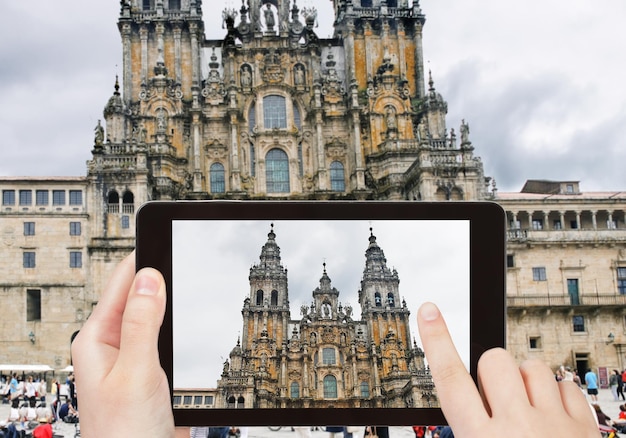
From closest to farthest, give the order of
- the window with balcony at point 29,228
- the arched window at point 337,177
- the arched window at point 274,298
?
the arched window at point 274,298 < the window with balcony at point 29,228 < the arched window at point 337,177

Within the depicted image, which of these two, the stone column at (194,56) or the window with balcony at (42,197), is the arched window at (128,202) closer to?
the window with balcony at (42,197)

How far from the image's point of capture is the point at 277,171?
49.4 meters

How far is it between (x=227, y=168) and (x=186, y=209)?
47.2 meters

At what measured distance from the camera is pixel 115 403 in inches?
89.1

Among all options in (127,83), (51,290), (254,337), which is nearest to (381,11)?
(127,83)

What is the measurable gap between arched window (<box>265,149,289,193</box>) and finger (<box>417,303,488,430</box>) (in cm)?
4687

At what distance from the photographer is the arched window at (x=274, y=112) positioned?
4984 cm

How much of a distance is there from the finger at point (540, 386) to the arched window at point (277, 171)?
47040 mm

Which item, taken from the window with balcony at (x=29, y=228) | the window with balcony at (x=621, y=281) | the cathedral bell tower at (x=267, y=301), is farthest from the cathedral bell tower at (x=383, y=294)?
the window with balcony at (x=621, y=281)

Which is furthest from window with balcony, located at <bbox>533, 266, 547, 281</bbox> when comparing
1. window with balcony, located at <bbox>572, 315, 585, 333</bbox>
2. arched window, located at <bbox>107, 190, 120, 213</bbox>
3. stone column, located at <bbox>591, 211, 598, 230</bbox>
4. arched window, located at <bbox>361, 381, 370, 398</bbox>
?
arched window, located at <bbox>361, 381, 370, 398</bbox>

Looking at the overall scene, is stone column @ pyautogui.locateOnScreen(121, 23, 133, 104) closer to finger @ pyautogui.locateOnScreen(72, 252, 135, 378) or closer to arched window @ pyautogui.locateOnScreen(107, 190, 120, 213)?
arched window @ pyautogui.locateOnScreen(107, 190, 120, 213)

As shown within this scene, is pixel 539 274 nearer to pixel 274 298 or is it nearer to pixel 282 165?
Answer: pixel 282 165

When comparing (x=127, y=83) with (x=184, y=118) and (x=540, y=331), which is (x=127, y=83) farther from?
(x=540, y=331)

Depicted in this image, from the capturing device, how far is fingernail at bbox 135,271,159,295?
231 centimetres
